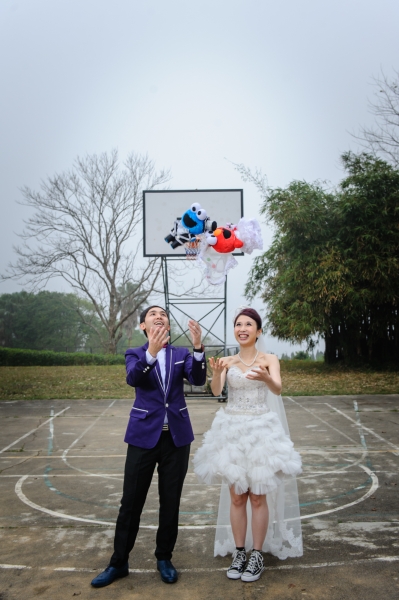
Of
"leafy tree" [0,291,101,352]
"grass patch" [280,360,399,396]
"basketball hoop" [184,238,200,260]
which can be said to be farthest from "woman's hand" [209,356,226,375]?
"leafy tree" [0,291,101,352]

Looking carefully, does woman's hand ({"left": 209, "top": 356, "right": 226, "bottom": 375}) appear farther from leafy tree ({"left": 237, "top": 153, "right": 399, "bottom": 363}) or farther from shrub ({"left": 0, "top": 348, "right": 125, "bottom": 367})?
shrub ({"left": 0, "top": 348, "right": 125, "bottom": 367})

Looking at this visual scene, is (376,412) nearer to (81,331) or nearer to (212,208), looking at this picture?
(212,208)

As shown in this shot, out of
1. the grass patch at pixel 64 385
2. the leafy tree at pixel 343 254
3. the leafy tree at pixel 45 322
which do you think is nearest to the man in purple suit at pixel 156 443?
the grass patch at pixel 64 385

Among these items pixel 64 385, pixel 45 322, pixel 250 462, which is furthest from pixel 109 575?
pixel 45 322

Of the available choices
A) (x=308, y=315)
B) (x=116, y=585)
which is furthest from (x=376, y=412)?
(x=116, y=585)

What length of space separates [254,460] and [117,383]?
43.7 feet

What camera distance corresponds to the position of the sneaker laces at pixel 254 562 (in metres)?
3.38

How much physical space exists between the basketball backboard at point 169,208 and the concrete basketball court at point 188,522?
14.9 feet

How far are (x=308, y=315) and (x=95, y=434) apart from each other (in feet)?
31.9

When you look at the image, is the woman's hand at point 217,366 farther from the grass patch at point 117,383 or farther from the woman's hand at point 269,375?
the grass patch at point 117,383

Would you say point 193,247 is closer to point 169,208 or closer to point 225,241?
point 225,241

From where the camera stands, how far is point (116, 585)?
→ 3.37 meters

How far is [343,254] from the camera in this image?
16703mm

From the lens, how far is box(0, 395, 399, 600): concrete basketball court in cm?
333
